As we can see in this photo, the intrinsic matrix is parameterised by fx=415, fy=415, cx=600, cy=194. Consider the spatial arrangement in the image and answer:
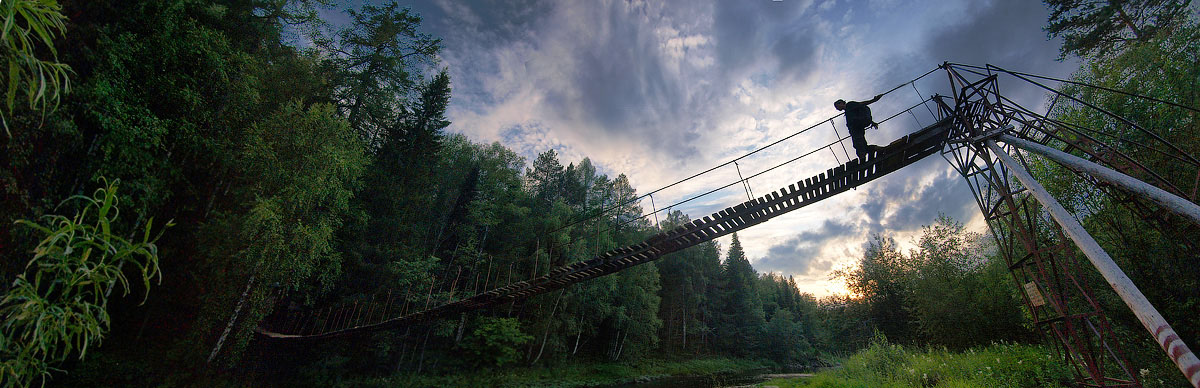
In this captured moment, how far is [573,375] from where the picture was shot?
23.3 metres

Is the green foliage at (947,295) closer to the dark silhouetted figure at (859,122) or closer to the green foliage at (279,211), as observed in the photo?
the dark silhouetted figure at (859,122)

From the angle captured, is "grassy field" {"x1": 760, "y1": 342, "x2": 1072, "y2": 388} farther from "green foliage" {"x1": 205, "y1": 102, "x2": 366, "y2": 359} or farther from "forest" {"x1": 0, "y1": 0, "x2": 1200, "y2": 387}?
"green foliage" {"x1": 205, "y1": 102, "x2": 366, "y2": 359}

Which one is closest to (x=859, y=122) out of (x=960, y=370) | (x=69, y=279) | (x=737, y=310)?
(x=69, y=279)

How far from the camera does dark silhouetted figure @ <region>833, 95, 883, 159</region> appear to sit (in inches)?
273

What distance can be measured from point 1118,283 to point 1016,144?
2.34 metres

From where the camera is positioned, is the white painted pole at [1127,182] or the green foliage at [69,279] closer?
the green foliage at [69,279]

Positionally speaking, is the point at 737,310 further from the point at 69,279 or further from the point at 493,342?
the point at 69,279

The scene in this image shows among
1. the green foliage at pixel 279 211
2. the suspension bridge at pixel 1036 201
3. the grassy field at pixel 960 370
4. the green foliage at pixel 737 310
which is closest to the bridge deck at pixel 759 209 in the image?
the suspension bridge at pixel 1036 201

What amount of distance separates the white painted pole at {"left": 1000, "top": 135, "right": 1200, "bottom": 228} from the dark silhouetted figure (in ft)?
6.12

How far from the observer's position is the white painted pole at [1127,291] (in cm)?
340

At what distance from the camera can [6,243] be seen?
7355 millimetres

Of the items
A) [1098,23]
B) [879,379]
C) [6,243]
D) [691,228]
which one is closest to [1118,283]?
[691,228]

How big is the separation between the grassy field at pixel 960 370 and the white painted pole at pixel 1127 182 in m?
5.26

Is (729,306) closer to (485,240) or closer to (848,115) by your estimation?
(485,240)
